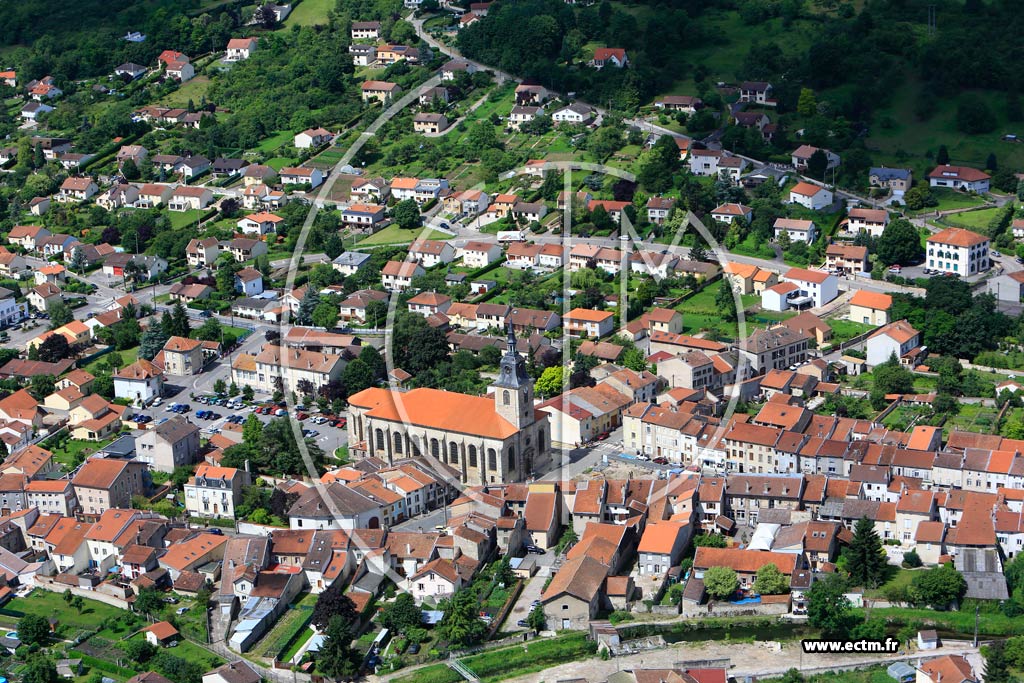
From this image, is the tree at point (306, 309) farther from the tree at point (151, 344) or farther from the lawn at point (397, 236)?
the lawn at point (397, 236)

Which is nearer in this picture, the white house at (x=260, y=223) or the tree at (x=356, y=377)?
the tree at (x=356, y=377)

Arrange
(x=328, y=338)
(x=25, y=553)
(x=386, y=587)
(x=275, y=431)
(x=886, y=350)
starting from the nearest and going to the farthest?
(x=386, y=587) → (x=25, y=553) → (x=275, y=431) → (x=886, y=350) → (x=328, y=338)

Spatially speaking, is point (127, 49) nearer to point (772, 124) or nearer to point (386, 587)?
point (772, 124)

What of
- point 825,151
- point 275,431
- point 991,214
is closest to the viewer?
point 275,431

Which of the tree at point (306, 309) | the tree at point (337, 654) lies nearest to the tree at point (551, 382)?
the tree at point (306, 309)

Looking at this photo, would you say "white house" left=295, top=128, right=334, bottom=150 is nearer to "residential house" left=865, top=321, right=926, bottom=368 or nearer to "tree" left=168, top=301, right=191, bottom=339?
"tree" left=168, top=301, right=191, bottom=339

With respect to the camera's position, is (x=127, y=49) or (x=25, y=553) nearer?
(x=25, y=553)

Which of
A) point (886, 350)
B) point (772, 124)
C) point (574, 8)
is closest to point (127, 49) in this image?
point (574, 8)
